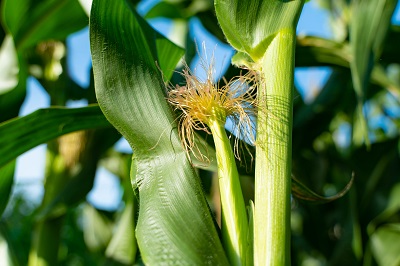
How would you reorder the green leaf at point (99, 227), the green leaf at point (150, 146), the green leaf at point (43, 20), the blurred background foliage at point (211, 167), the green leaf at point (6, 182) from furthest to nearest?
the green leaf at point (99, 227) < the green leaf at point (43, 20) < the blurred background foliage at point (211, 167) < the green leaf at point (6, 182) < the green leaf at point (150, 146)

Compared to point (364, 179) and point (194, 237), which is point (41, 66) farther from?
point (194, 237)

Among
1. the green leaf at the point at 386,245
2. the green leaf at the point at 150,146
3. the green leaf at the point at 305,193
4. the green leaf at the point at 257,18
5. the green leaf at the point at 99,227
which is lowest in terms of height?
the green leaf at the point at 99,227

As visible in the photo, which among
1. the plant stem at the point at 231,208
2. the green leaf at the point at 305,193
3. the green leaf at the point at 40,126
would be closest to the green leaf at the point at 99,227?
the green leaf at the point at 40,126

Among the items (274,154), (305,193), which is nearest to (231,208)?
(274,154)

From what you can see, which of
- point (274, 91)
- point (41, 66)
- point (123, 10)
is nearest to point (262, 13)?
point (274, 91)

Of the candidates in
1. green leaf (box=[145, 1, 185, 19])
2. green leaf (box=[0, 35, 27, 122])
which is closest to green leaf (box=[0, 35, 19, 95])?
green leaf (box=[0, 35, 27, 122])

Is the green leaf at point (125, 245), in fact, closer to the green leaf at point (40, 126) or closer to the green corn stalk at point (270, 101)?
the green leaf at point (40, 126)

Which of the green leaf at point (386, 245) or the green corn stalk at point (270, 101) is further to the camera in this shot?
the green leaf at point (386, 245)
